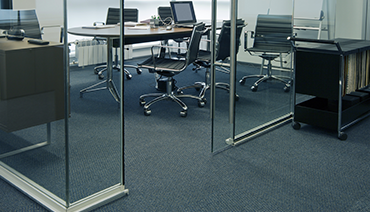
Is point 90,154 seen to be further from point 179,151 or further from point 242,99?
point 242,99

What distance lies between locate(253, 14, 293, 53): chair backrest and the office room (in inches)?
1.9

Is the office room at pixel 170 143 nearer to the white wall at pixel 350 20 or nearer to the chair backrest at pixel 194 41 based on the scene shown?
the chair backrest at pixel 194 41

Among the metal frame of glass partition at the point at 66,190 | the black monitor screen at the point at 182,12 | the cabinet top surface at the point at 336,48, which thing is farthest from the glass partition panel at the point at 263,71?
the black monitor screen at the point at 182,12

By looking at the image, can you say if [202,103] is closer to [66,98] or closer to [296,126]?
[296,126]

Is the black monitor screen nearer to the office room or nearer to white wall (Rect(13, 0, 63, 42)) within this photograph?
the office room

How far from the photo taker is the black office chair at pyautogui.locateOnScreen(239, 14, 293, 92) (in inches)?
135

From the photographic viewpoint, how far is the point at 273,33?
11.8 ft

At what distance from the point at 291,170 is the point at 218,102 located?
2.54 ft

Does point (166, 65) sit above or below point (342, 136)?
above

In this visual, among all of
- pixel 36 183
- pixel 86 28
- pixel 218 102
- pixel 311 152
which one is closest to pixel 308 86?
pixel 311 152

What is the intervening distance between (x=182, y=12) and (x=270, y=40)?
214cm

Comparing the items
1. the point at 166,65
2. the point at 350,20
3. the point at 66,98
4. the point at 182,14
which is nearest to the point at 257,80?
the point at 166,65

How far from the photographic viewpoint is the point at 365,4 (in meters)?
5.18

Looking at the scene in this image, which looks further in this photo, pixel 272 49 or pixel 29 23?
pixel 272 49
